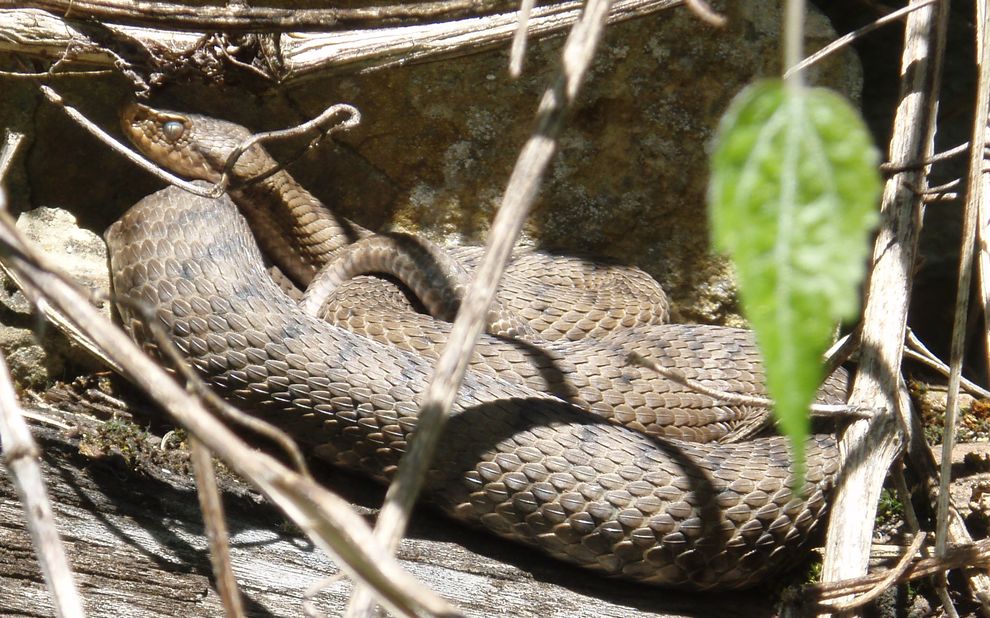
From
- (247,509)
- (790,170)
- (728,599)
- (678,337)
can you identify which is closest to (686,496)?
(728,599)

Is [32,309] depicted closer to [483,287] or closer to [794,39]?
[483,287]

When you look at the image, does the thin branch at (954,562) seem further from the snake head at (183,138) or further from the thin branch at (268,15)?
the snake head at (183,138)

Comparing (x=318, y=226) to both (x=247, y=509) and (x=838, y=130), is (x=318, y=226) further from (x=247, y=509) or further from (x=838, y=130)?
(x=838, y=130)

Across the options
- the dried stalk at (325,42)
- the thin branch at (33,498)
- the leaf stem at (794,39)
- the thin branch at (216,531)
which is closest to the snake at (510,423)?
the dried stalk at (325,42)

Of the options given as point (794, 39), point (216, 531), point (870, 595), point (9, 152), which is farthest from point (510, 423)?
point (794, 39)

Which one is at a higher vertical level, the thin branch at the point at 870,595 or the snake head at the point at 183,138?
the snake head at the point at 183,138

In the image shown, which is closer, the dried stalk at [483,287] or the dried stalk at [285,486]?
the dried stalk at [285,486]

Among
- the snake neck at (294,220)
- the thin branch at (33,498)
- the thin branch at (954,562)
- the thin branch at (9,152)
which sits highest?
the snake neck at (294,220)
